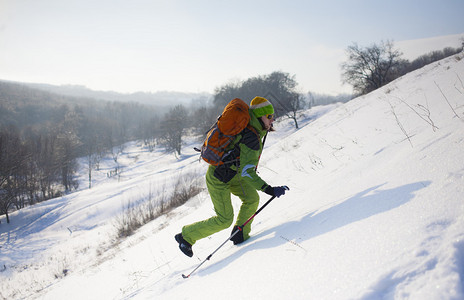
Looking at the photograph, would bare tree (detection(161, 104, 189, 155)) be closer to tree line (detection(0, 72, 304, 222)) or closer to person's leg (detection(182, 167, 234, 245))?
tree line (detection(0, 72, 304, 222))

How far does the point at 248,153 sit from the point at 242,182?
635 mm

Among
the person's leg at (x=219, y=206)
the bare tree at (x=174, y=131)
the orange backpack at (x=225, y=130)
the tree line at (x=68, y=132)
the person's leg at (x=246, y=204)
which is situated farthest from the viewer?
the bare tree at (x=174, y=131)

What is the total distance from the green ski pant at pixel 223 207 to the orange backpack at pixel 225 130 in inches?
11.6

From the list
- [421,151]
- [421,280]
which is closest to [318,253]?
[421,280]

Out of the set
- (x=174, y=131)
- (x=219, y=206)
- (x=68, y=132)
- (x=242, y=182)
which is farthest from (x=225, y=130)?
(x=68, y=132)

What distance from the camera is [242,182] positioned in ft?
10.2

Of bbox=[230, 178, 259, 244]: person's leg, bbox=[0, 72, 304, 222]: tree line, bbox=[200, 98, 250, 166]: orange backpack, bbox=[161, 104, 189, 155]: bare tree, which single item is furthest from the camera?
bbox=[161, 104, 189, 155]: bare tree

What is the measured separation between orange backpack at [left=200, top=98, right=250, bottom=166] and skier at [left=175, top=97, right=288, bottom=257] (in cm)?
11

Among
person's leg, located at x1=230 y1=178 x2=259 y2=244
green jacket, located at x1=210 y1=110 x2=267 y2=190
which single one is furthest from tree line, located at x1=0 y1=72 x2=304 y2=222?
green jacket, located at x1=210 y1=110 x2=267 y2=190

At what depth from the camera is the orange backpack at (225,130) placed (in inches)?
103

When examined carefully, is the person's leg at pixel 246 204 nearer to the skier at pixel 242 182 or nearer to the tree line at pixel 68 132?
the skier at pixel 242 182

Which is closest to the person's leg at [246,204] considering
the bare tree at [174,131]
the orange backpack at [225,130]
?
the orange backpack at [225,130]

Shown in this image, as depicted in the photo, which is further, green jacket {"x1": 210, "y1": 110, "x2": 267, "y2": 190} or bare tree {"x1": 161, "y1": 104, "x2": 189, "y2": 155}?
bare tree {"x1": 161, "y1": 104, "x2": 189, "y2": 155}

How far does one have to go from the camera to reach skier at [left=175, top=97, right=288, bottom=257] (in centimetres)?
262
